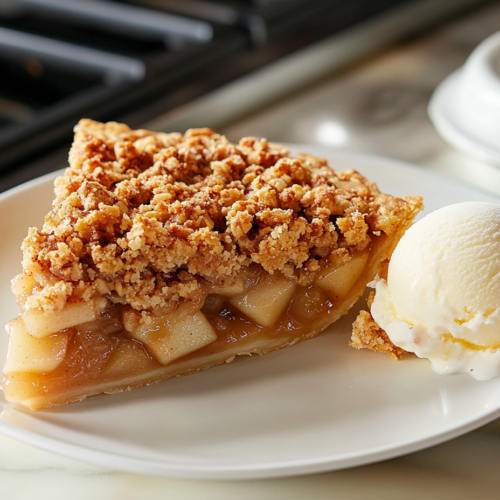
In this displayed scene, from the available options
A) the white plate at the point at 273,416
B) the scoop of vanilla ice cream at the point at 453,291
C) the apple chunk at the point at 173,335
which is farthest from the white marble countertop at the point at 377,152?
the apple chunk at the point at 173,335

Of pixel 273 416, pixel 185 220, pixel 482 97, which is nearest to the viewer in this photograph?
pixel 273 416

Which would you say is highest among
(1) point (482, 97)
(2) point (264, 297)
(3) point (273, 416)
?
(1) point (482, 97)

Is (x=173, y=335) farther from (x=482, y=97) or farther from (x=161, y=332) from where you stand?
(x=482, y=97)

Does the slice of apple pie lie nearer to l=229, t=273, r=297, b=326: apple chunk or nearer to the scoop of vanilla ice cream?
l=229, t=273, r=297, b=326: apple chunk

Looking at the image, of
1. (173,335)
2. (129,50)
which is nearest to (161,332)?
(173,335)

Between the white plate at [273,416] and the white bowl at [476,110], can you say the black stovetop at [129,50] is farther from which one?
the white plate at [273,416]

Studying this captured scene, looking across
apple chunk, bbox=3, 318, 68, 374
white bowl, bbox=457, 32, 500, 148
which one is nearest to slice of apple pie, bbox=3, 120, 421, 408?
apple chunk, bbox=3, 318, 68, 374

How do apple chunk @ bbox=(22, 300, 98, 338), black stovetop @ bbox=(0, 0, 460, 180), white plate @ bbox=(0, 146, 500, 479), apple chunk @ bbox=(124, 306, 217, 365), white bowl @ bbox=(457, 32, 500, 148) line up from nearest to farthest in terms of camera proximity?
1. white plate @ bbox=(0, 146, 500, 479)
2. apple chunk @ bbox=(22, 300, 98, 338)
3. apple chunk @ bbox=(124, 306, 217, 365)
4. white bowl @ bbox=(457, 32, 500, 148)
5. black stovetop @ bbox=(0, 0, 460, 180)
